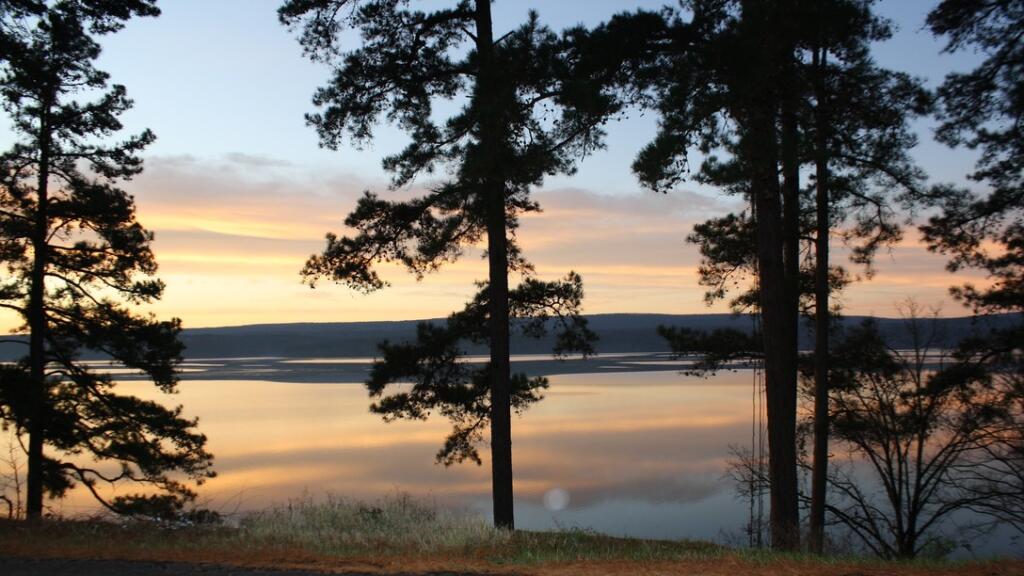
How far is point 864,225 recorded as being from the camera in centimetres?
1873

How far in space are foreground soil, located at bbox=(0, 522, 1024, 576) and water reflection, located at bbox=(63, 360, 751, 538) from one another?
3.70 m

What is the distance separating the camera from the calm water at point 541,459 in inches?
1148

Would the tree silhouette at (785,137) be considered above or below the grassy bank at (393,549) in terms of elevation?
above

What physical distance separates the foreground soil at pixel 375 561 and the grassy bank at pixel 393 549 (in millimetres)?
14

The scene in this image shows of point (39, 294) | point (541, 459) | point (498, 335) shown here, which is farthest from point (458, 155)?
point (541, 459)

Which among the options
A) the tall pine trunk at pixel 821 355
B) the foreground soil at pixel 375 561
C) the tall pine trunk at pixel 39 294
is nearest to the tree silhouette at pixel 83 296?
the tall pine trunk at pixel 39 294

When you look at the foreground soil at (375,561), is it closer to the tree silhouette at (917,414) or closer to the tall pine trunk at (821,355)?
the tall pine trunk at (821,355)

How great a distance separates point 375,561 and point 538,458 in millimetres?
31617

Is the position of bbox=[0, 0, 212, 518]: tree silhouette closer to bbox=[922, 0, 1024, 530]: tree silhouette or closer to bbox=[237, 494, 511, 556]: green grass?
bbox=[237, 494, 511, 556]: green grass

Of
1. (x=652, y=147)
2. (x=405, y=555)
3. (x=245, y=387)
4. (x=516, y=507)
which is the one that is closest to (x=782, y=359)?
(x=652, y=147)

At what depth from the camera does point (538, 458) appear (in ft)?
134

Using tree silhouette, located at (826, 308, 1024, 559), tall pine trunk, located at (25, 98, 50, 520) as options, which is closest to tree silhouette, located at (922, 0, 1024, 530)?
tree silhouette, located at (826, 308, 1024, 559)

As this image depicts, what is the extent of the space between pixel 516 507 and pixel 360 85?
1954 centimetres

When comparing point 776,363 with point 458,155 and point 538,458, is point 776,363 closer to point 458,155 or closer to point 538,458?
point 458,155
